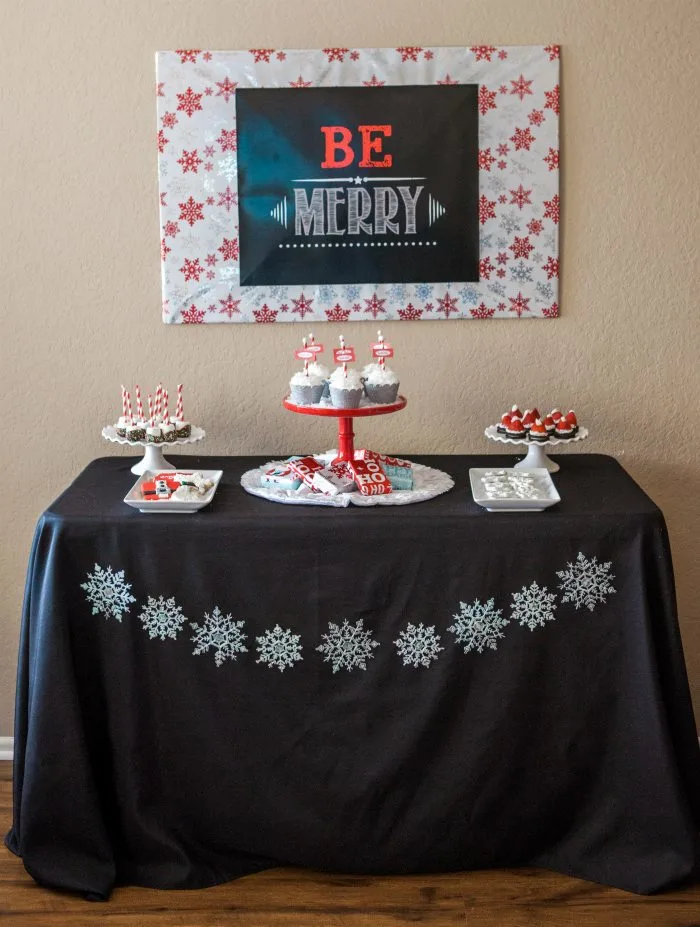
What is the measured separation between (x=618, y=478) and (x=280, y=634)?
2.71 ft

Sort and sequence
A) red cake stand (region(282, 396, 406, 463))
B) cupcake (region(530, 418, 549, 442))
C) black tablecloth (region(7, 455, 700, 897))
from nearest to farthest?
black tablecloth (region(7, 455, 700, 897)) → red cake stand (region(282, 396, 406, 463)) → cupcake (region(530, 418, 549, 442))

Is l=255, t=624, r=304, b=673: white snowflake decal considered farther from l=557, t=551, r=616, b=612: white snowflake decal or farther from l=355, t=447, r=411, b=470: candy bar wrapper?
l=557, t=551, r=616, b=612: white snowflake decal

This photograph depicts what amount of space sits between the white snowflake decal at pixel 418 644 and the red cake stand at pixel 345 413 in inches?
15.8

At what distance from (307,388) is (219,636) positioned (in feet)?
A: 1.78

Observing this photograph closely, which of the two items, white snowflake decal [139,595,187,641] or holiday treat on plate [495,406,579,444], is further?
holiday treat on plate [495,406,579,444]

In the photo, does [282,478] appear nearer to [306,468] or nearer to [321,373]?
[306,468]

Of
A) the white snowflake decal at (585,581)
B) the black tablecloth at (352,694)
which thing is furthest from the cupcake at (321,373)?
the white snowflake decal at (585,581)

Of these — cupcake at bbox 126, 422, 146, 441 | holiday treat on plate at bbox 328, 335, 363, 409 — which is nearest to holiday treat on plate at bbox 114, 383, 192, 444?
cupcake at bbox 126, 422, 146, 441

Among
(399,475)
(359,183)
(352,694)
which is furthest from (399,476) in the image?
(359,183)

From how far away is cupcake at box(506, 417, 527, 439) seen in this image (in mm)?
2465

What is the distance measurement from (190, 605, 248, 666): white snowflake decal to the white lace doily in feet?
0.87

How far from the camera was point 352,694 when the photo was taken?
7.32 ft

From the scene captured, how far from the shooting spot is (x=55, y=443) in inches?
106

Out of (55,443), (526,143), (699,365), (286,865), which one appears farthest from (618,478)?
(55,443)
